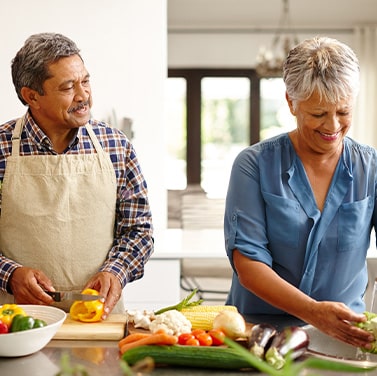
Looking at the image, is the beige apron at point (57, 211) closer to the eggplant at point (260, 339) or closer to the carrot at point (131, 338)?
the carrot at point (131, 338)

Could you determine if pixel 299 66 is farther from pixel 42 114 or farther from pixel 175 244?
pixel 175 244

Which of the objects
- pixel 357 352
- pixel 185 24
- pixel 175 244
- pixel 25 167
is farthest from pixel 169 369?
pixel 185 24

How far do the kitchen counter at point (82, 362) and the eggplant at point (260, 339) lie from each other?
0.05 meters

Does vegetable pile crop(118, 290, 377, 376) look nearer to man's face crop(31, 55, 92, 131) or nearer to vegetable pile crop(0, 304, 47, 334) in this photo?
vegetable pile crop(0, 304, 47, 334)

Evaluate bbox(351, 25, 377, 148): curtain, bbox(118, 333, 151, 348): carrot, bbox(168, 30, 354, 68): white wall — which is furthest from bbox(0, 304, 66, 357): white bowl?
bbox(351, 25, 377, 148): curtain

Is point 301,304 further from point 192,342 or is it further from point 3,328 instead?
point 3,328

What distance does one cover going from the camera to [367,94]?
34.6ft

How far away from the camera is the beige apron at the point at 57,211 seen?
231cm

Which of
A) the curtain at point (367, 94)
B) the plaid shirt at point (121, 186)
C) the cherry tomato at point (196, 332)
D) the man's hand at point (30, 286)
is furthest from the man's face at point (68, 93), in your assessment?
the curtain at point (367, 94)

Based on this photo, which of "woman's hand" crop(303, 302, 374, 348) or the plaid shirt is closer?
"woman's hand" crop(303, 302, 374, 348)

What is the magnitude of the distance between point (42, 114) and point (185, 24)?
8.06 metres

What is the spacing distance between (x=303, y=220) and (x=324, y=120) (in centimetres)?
28

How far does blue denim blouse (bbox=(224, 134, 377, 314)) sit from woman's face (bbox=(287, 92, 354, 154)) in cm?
14

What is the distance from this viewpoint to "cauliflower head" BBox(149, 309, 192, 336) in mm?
1864
